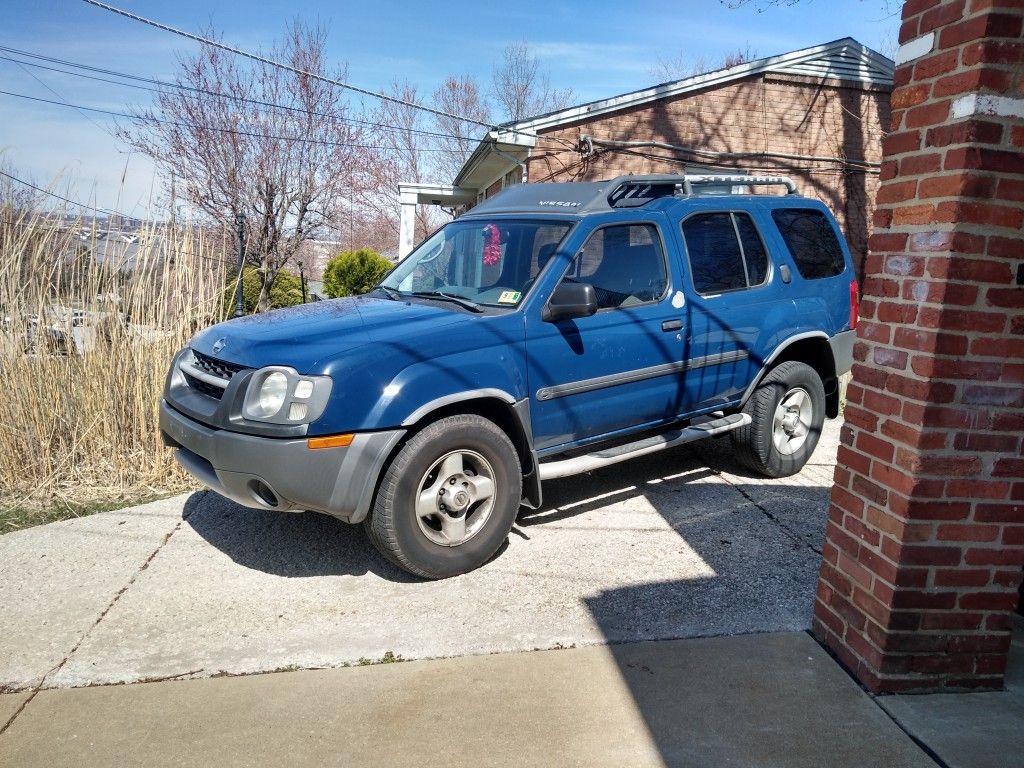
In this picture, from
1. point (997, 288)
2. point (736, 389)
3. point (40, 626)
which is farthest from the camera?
point (736, 389)

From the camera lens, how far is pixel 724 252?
526 centimetres

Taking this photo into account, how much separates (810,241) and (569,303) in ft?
8.79

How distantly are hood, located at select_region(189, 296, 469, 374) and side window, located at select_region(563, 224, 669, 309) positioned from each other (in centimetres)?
92

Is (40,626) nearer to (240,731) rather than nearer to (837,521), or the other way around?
(240,731)

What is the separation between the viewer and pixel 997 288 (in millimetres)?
2547

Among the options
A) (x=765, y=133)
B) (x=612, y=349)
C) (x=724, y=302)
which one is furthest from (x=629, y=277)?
(x=765, y=133)

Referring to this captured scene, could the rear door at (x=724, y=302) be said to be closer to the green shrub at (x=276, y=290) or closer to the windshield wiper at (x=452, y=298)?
the windshield wiper at (x=452, y=298)

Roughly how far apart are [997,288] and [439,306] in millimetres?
2783

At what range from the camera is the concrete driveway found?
129 inches

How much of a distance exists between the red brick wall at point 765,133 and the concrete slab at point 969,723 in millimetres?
10288

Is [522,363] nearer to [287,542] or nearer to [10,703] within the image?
[287,542]

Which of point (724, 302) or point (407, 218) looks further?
point (407, 218)

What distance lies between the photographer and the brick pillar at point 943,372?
8.18 ft

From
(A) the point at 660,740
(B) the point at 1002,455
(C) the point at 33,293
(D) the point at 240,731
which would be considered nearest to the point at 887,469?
(B) the point at 1002,455
